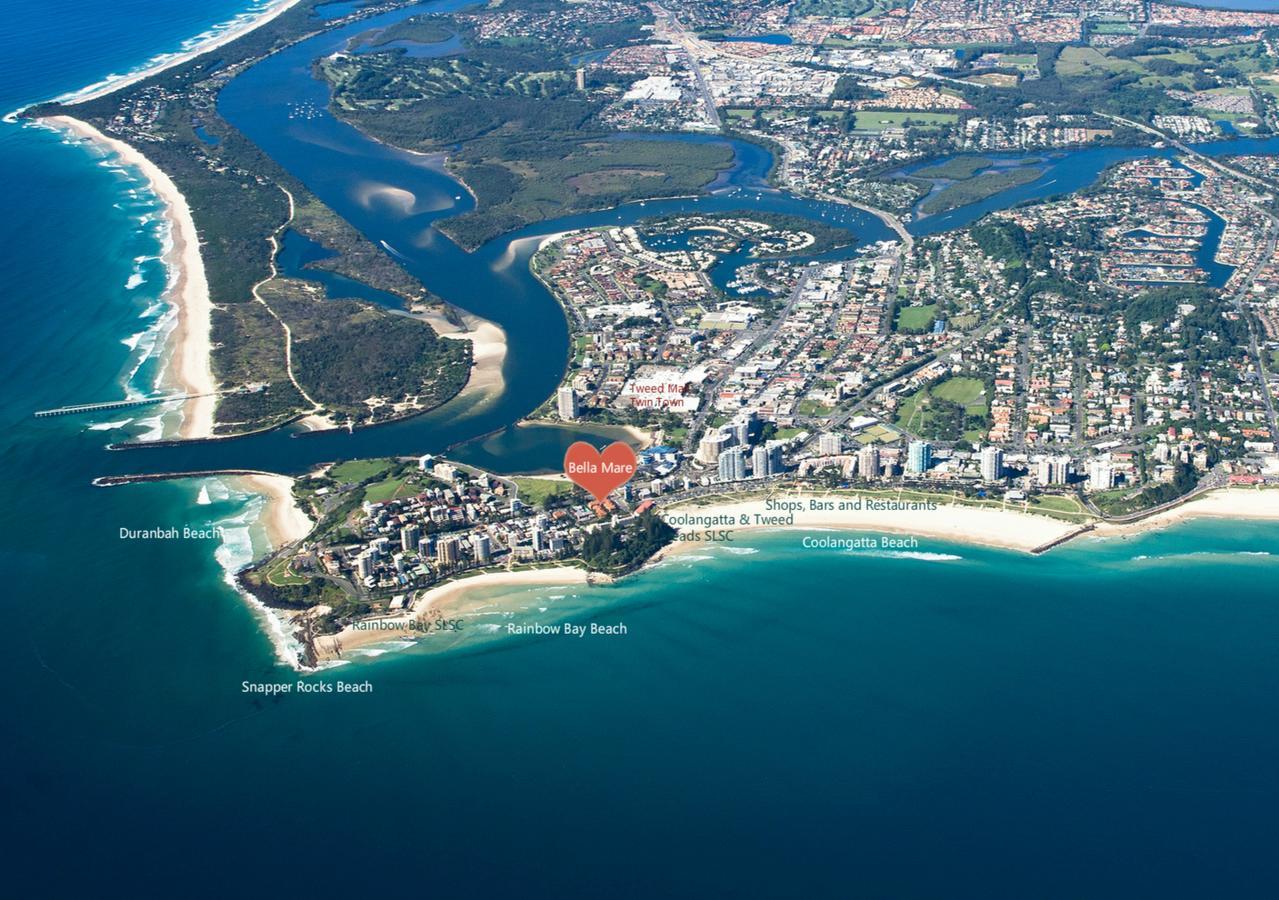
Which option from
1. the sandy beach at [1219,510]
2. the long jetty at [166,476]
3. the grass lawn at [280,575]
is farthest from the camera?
the long jetty at [166,476]

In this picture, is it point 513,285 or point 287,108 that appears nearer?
point 513,285

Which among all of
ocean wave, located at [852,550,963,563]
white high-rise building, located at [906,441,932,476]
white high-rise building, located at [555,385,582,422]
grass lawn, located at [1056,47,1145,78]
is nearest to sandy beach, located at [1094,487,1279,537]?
ocean wave, located at [852,550,963,563]

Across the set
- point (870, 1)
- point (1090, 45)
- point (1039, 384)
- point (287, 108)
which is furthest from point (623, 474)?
point (870, 1)

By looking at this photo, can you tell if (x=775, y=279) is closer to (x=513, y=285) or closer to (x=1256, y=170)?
(x=513, y=285)

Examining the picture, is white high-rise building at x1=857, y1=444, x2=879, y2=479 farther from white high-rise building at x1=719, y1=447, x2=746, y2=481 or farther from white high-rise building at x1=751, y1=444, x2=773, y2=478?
white high-rise building at x1=719, y1=447, x2=746, y2=481

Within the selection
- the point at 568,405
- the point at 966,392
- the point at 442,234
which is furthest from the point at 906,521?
the point at 442,234

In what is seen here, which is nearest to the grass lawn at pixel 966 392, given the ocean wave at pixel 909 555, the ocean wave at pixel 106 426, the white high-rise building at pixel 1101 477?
the white high-rise building at pixel 1101 477

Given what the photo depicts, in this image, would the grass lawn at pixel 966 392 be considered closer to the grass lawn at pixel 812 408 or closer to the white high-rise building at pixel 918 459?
the grass lawn at pixel 812 408
